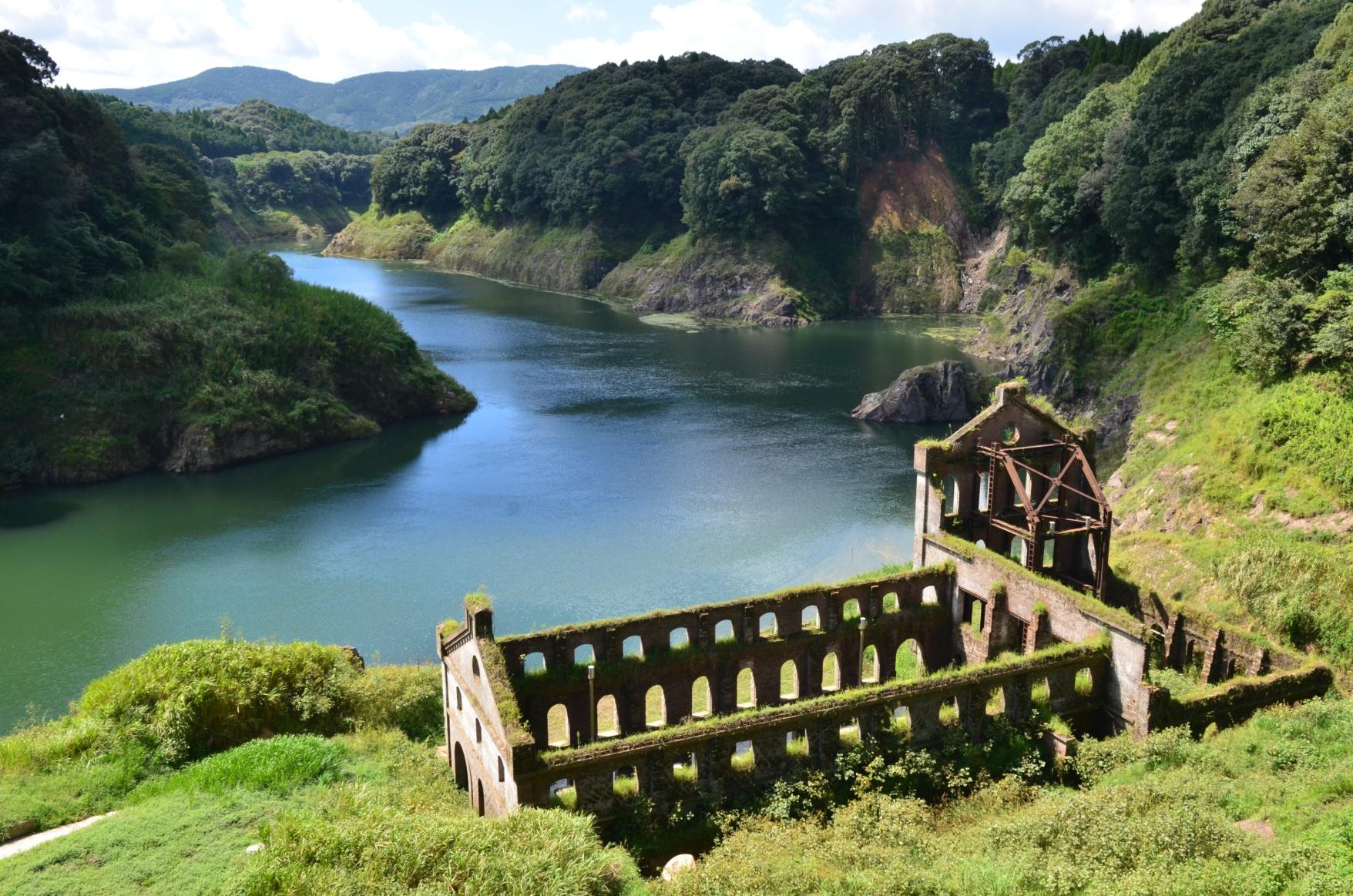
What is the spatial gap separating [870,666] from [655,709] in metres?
6.61

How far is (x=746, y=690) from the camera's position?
3189 cm

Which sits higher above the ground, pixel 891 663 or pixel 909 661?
pixel 891 663

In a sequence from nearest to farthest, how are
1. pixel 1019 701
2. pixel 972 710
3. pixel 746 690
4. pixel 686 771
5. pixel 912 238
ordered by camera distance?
1. pixel 686 771
2. pixel 972 710
3. pixel 1019 701
4. pixel 746 690
5. pixel 912 238

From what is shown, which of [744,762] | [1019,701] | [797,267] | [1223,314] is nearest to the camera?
[744,762]

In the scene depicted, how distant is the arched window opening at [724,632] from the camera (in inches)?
1095

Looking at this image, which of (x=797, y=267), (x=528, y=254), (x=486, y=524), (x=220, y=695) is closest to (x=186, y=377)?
(x=486, y=524)

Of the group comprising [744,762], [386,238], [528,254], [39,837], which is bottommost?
[39,837]

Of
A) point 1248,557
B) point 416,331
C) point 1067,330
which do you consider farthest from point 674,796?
point 416,331

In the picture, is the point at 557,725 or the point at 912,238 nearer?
the point at 557,725

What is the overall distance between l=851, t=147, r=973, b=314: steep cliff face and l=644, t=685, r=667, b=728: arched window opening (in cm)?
8499

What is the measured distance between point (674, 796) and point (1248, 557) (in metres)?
20.8

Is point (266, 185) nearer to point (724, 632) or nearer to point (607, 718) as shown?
point (724, 632)

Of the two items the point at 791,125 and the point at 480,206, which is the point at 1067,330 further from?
the point at 480,206

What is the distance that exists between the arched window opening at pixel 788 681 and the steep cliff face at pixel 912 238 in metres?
84.8
